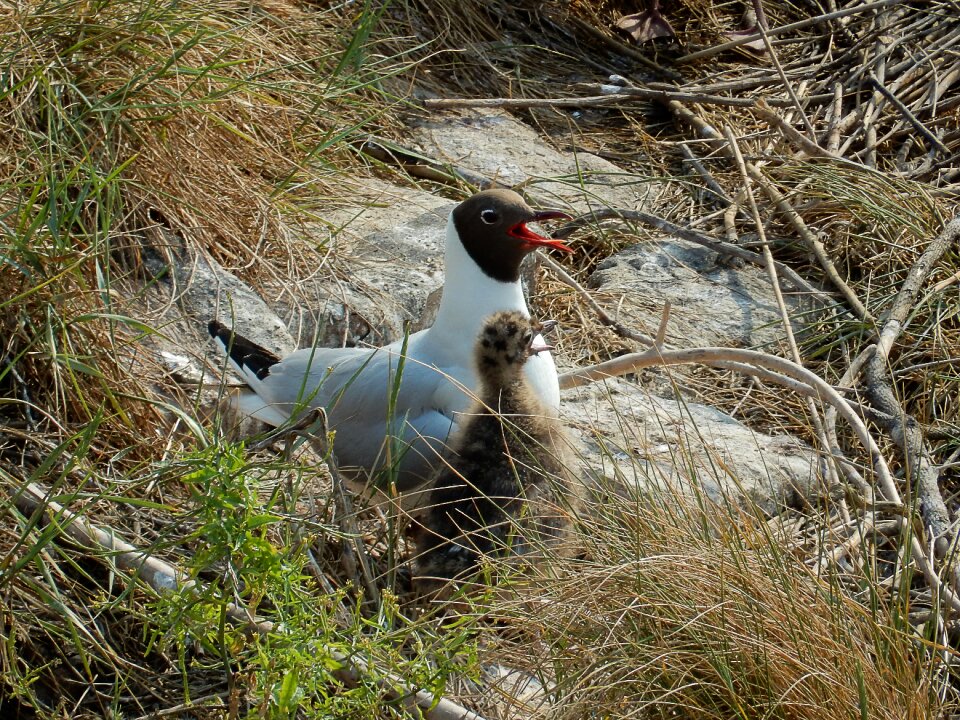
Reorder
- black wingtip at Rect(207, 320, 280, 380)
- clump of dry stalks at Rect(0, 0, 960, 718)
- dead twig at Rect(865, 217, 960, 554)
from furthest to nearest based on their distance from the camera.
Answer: black wingtip at Rect(207, 320, 280, 380) < dead twig at Rect(865, 217, 960, 554) < clump of dry stalks at Rect(0, 0, 960, 718)

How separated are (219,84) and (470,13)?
89.2 inches

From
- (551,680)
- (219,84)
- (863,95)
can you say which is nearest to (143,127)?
(219,84)

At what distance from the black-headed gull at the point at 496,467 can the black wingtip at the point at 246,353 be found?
0.78m

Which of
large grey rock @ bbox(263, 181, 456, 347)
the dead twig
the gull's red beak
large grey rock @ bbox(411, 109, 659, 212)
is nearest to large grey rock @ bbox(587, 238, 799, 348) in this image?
large grey rock @ bbox(411, 109, 659, 212)

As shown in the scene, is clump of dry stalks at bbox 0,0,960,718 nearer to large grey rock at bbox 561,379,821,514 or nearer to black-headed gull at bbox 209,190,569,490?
large grey rock at bbox 561,379,821,514

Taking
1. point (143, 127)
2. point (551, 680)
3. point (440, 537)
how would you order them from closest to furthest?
point (551, 680) < point (440, 537) < point (143, 127)

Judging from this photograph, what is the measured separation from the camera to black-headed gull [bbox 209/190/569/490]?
11.5 ft

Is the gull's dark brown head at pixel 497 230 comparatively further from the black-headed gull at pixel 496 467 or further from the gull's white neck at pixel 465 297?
the black-headed gull at pixel 496 467

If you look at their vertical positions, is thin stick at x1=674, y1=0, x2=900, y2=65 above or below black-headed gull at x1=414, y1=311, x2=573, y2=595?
above

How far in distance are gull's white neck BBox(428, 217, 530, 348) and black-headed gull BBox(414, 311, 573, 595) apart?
0.36 meters

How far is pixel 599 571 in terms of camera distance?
2.37m

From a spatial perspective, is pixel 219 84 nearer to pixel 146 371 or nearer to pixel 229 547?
pixel 146 371

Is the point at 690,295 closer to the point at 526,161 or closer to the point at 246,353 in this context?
the point at 526,161

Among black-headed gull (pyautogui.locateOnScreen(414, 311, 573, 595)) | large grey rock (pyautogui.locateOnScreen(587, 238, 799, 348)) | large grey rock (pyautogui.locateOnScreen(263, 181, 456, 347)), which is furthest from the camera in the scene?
large grey rock (pyautogui.locateOnScreen(587, 238, 799, 348))
